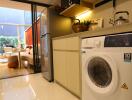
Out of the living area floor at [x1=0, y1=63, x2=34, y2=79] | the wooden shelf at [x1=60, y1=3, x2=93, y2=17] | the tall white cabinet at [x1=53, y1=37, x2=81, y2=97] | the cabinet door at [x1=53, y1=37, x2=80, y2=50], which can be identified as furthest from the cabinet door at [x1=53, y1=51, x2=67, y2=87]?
the living area floor at [x1=0, y1=63, x2=34, y2=79]

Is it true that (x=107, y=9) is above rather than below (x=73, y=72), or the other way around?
above

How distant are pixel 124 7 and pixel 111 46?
3.42ft

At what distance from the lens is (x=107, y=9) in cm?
208

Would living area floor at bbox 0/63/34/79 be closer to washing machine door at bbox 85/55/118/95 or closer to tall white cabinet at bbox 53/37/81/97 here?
tall white cabinet at bbox 53/37/81/97

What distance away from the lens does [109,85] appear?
44.6 inches

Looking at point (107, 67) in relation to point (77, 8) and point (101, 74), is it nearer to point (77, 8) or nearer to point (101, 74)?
point (101, 74)

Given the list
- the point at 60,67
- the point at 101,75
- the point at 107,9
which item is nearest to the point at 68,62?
the point at 60,67

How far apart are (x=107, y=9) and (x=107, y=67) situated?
1.30 metres

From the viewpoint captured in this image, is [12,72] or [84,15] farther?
[12,72]

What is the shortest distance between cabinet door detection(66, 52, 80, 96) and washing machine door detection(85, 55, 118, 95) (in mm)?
348

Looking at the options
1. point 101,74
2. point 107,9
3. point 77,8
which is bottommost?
point 101,74

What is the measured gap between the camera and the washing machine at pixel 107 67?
3.32 feet

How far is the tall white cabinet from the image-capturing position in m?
1.76

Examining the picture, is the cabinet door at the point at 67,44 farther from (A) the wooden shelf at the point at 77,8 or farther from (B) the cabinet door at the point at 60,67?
(A) the wooden shelf at the point at 77,8
